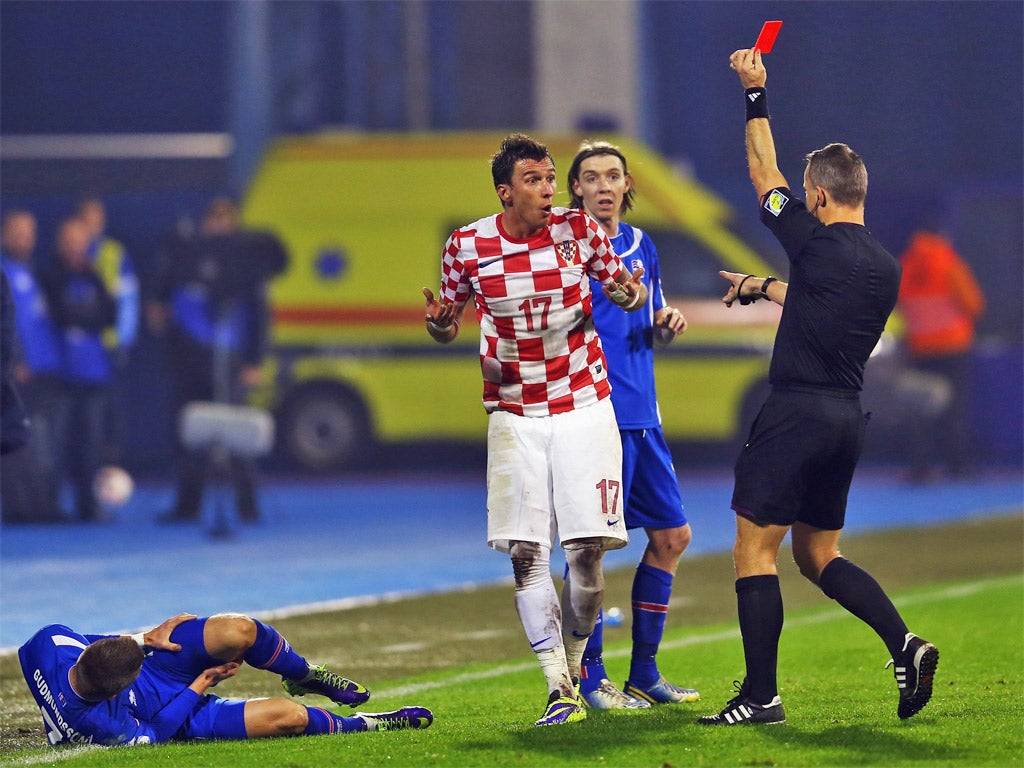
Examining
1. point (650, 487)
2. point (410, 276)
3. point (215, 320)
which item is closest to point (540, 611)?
point (650, 487)

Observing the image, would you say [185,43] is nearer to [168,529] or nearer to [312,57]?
[312,57]

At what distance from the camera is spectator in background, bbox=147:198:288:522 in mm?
14016

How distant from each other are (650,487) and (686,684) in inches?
43.6

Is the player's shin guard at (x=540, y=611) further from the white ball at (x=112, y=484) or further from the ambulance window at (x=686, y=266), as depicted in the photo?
the ambulance window at (x=686, y=266)

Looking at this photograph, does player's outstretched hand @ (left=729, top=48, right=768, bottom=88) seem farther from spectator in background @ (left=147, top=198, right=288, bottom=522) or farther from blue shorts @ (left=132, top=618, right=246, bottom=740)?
spectator in background @ (left=147, top=198, right=288, bottom=522)

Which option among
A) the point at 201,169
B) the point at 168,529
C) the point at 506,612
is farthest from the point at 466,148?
the point at 506,612

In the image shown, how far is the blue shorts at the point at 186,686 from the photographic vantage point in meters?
6.02

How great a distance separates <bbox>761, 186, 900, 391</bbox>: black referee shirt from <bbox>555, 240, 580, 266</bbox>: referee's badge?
0.67m

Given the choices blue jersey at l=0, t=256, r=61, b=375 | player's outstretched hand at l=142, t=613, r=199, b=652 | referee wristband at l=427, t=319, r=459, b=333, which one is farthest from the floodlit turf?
blue jersey at l=0, t=256, r=61, b=375

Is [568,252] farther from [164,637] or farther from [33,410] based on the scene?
[33,410]

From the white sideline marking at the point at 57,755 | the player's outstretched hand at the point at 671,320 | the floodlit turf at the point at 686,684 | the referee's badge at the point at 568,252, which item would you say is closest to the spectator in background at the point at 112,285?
the floodlit turf at the point at 686,684

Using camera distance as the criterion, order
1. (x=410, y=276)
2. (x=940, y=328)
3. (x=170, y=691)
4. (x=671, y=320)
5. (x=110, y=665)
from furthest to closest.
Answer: (x=410, y=276) < (x=940, y=328) < (x=671, y=320) < (x=170, y=691) < (x=110, y=665)

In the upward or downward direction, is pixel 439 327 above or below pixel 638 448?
above

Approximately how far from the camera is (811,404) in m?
6.03
